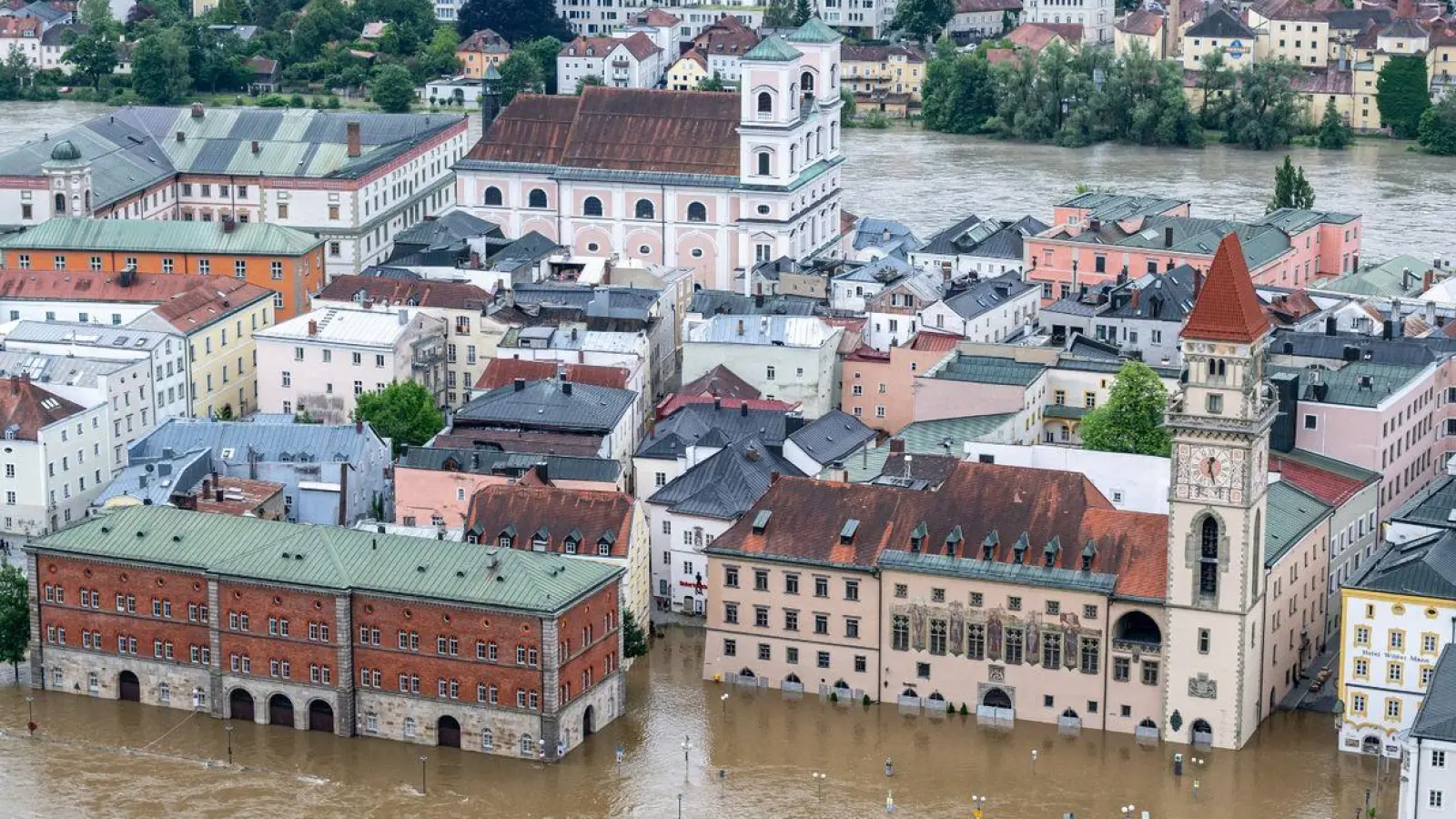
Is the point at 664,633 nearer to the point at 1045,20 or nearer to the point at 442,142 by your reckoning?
the point at 442,142

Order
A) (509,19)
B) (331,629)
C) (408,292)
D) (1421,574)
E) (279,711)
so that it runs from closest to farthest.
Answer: (1421,574), (331,629), (279,711), (408,292), (509,19)

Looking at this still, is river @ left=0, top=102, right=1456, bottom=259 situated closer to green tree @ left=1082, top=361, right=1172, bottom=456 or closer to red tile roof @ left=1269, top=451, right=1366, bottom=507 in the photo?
green tree @ left=1082, top=361, right=1172, bottom=456

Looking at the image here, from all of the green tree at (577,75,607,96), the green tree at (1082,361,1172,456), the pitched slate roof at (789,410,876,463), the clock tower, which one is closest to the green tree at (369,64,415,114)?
the green tree at (577,75,607,96)

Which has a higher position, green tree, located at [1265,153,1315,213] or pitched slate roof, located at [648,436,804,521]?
green tree, located at [1265,153,1315,213]

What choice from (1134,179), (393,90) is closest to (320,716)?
(1134,179)

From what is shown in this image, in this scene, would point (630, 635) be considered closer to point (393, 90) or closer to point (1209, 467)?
point (1209, 467)

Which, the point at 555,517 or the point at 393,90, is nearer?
the point at 555,517

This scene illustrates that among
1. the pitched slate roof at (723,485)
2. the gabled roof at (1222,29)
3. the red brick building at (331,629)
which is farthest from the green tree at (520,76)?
the red brick building at (331,629)
